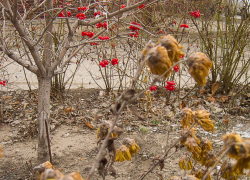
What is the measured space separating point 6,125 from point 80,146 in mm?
1186

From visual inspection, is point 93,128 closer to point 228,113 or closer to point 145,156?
point 145,156

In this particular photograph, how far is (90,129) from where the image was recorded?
10.2 feet

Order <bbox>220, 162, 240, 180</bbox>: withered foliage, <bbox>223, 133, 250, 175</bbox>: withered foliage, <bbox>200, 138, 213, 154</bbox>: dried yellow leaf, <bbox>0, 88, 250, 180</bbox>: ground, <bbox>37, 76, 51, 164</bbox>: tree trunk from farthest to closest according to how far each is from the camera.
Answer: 1. <bbox>0, 88, 250, 180</bbox>: ground
2. <bbox>37, 76, 51, 164</bbox>: tree trunk
3. <bbox>200, 138, 213, 154</bbox>: dried yellow leaf
4. <bbox>220, 162, 240, 180</bbox>: withered foliage
5. <bbox>223, 133, 250, 175</bbox>: withered foliage

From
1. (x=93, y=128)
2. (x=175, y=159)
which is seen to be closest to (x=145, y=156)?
(x=175, y=159)

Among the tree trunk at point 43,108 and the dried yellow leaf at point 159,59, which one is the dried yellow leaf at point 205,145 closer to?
the dried yellow leaf at point 159,59

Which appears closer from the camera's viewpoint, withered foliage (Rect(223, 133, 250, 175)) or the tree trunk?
withered foliage (Rect(223, 133, 250, 175))

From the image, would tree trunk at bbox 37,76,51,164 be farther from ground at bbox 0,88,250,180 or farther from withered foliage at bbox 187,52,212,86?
withered foliage at bbox 187,52,212,86

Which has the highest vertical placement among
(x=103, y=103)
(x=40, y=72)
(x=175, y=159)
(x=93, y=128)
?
(x=40, y=72)

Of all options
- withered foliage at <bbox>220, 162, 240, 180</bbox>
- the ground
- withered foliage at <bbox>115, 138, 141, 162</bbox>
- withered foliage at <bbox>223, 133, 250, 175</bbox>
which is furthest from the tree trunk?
withered foliage at <bbox>223, 133, 250, 175</bbox>

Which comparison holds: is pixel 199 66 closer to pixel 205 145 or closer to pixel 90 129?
pixel 205 145

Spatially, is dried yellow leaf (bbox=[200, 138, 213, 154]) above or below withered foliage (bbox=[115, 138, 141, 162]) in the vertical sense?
above

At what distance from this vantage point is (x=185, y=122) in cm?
121

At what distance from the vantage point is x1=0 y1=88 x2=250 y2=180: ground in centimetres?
234

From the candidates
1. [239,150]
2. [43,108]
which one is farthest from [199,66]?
[43,108]
